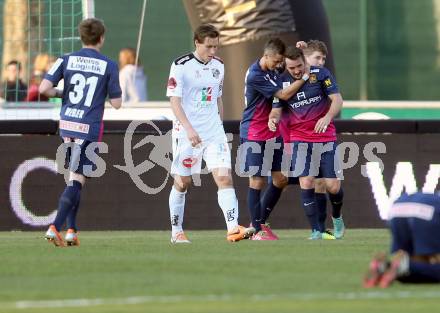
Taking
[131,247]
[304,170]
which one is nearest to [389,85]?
[304,170]

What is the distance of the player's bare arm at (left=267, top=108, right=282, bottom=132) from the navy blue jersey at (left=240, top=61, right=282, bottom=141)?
0.21 ft

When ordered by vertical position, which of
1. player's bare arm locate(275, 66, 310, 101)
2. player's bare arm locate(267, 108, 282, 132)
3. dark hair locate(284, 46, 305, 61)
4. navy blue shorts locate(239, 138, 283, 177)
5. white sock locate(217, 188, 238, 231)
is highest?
dark hair locate(284, 46, 305, 61)

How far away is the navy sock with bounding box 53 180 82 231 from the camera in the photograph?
12.6 meters

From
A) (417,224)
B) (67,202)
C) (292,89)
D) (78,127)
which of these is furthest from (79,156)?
(417,224)

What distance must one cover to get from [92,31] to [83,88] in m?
0.49

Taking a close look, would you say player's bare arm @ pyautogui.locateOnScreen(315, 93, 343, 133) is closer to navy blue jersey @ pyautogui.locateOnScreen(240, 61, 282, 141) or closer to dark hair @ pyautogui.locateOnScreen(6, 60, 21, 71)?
navy blue jersey @ pyautogui.locateOnScreen(240, 61, 282, 141)

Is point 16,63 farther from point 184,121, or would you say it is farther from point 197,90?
point 184,121

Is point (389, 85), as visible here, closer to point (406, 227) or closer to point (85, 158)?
point (85, 158)

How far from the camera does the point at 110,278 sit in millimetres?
9375

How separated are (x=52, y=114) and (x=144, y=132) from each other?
7.32 ft

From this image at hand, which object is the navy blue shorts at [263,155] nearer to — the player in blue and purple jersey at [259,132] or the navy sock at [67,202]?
the player in blue and purple jersey at [259,132]

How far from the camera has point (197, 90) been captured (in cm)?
1318

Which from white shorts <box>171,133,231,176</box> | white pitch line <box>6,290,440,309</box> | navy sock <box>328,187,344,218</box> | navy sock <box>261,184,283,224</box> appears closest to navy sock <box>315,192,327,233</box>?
navy sock <box>328,187,344,218</box>

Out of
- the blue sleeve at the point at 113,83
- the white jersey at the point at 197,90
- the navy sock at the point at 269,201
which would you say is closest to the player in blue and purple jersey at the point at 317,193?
the navy sock at the point at 269,201
